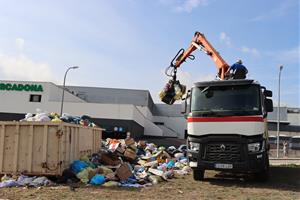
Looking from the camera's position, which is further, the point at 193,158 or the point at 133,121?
the point at 133,121

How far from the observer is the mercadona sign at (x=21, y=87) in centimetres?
5519

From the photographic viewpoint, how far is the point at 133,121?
178 ft

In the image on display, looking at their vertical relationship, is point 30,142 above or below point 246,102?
below

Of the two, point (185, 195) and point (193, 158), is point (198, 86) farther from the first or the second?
point (185, 195)

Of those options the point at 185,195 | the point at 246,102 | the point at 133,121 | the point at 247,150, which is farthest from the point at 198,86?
the point at 133,121

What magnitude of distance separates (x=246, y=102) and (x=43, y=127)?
233 inches

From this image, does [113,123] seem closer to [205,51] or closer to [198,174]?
[205,51]

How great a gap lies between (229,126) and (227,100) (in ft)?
2.62

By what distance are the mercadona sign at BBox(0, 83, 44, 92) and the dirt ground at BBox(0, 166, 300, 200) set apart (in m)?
45.8

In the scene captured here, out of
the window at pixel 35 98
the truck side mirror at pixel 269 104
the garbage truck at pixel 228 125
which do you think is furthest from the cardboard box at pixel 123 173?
the window at pixel 35 98

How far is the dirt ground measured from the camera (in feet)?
32.9

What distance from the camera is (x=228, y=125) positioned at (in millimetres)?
11781

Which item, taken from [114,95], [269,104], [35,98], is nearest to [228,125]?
[269,104]

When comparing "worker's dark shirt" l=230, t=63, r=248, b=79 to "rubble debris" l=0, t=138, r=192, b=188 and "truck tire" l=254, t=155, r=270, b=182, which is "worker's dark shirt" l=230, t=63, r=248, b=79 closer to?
"truck tire" l=254, t=155, r=270, b=182
